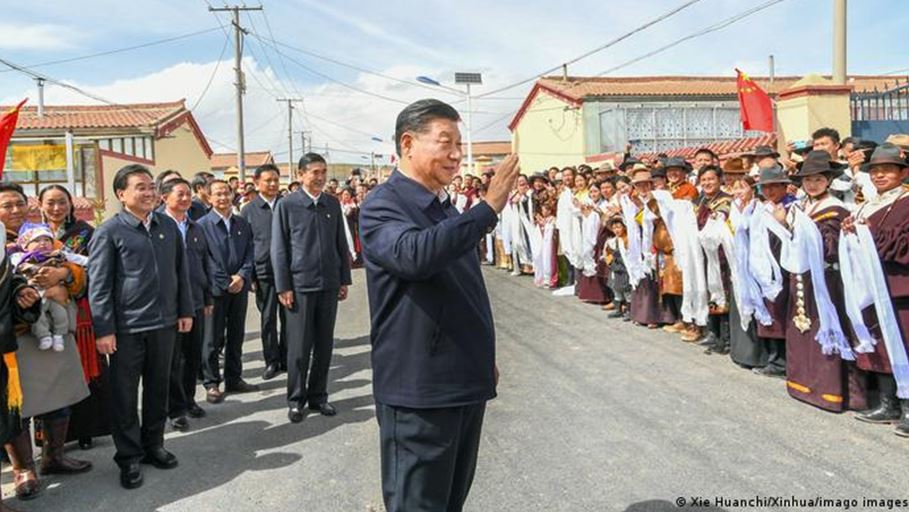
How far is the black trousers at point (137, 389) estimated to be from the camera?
12.9 ft

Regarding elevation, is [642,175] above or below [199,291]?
above

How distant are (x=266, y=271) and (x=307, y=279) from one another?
4.98 ft

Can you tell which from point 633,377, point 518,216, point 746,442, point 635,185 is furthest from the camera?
point 518,216

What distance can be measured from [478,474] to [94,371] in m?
2.67

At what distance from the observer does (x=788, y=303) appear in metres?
5.43

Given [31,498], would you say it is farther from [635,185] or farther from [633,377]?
[635,185]

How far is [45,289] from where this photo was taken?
12.6 feet

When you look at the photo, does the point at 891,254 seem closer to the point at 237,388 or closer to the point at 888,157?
the point at 888,157

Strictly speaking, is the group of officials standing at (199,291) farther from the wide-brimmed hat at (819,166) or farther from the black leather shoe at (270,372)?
the wide-brimmed hat at (819,166)

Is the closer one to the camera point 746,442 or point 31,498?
point 31,498

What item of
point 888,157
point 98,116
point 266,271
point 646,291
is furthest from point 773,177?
point 98,116

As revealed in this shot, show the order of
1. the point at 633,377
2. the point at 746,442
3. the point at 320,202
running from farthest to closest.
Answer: the point at 633,377, the point at 320,202, the point at 746,442

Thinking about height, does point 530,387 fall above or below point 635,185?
below

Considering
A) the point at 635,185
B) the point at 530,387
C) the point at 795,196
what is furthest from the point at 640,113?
the point at 530,387
